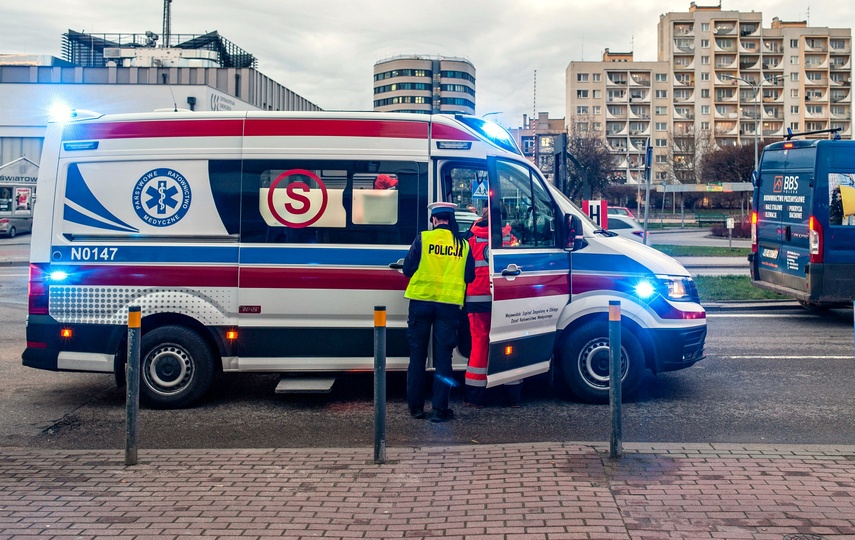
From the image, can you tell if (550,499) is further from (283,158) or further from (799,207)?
(799,207)

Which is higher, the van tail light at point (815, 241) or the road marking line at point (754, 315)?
the van tail light at point (815, 241)

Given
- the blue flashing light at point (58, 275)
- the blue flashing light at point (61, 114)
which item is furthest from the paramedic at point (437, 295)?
the blue flashing light at point (61, 114)

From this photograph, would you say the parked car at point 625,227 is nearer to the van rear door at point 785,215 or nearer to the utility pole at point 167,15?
the van rear door at point 785,215

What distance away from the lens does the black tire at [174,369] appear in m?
7.35

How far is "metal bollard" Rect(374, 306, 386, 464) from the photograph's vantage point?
5469mm

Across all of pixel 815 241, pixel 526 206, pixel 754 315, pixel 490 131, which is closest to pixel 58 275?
pixel 490 131

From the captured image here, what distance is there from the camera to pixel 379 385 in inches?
219

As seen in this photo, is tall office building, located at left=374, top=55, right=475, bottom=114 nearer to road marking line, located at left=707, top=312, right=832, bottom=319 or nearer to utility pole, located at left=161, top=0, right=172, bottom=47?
utility pole, located at left=161, top=0, right=172, bottom=47

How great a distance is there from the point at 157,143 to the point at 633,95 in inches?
4486

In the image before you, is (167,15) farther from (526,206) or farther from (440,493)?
(440,493)

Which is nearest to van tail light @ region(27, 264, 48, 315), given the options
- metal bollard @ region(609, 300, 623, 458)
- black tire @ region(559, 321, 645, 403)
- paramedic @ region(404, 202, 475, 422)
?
paramedic @ region(404, 202, 475, 422)

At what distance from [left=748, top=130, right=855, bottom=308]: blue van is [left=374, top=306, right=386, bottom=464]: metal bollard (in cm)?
827

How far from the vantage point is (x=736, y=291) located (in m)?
15.9

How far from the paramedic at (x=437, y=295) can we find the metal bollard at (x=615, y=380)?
1578 mm
